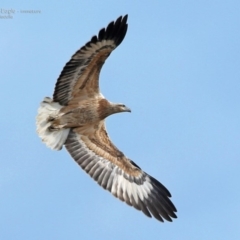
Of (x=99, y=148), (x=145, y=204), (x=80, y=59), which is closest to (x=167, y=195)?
(x=145, y=204)

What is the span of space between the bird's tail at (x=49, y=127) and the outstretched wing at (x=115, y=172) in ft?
0.81

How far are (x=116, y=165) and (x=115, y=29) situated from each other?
3.04 metres

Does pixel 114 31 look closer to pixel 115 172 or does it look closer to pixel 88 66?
pixel 88 66

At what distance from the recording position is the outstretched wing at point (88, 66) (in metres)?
17.9

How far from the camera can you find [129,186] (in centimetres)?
1908

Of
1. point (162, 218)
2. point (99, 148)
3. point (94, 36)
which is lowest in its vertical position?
point (162, 218)

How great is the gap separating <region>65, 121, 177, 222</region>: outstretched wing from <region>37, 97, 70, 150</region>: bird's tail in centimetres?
25

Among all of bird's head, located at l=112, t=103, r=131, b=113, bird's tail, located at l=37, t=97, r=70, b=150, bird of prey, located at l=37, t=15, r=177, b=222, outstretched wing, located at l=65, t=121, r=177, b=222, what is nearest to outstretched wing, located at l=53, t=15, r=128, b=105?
bird of prey, located at l=37, t=15, r=177, b=222

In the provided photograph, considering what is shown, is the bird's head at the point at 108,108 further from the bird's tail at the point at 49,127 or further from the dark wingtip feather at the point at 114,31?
the dark wingtip feather at the point at 114,31

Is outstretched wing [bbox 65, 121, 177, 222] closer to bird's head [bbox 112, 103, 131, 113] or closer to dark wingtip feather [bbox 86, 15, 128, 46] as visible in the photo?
bird's head [bbox 112, 103, 131, 113]

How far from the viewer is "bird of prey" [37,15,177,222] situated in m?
18.2

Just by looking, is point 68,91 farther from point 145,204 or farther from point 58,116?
point 145,204

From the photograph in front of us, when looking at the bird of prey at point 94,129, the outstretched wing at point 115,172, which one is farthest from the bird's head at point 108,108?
the outstretched wing at point 115,172

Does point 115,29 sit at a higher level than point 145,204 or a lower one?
higher
